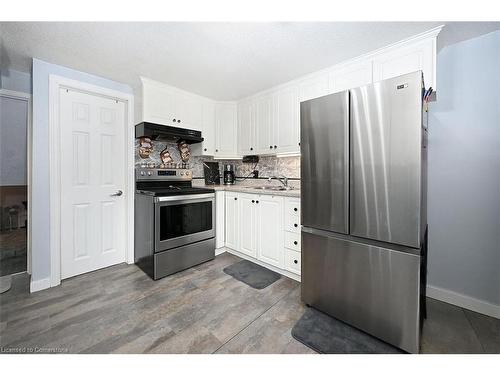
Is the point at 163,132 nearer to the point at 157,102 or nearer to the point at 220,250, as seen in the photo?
the point at 157,102

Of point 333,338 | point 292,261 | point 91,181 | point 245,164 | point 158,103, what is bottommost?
point 333,338

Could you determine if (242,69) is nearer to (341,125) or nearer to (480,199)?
(341,125)

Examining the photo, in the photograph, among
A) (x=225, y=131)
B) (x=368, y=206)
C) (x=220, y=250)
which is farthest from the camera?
(x=225, y=131)

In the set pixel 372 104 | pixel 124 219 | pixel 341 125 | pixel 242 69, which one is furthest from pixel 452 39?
pixel 124 219

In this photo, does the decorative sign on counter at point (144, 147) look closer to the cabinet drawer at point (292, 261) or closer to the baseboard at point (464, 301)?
the cabinet drawer at point (292, 261)

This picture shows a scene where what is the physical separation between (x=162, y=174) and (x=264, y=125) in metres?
1.54

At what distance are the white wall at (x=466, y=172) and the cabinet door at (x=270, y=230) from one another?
1.41m

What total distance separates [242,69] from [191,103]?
103 centimetres

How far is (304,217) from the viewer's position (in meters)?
1.81

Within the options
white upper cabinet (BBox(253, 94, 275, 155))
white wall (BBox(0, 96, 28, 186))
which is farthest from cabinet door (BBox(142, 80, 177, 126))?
white wall (BBox(0, 96, 28, 186))

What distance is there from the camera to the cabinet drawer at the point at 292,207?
86.8 inches

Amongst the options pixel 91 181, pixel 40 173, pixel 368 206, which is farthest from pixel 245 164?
pixel 40 173

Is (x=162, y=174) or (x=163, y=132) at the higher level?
(x=163, y=132)

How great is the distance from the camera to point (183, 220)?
2.56m
